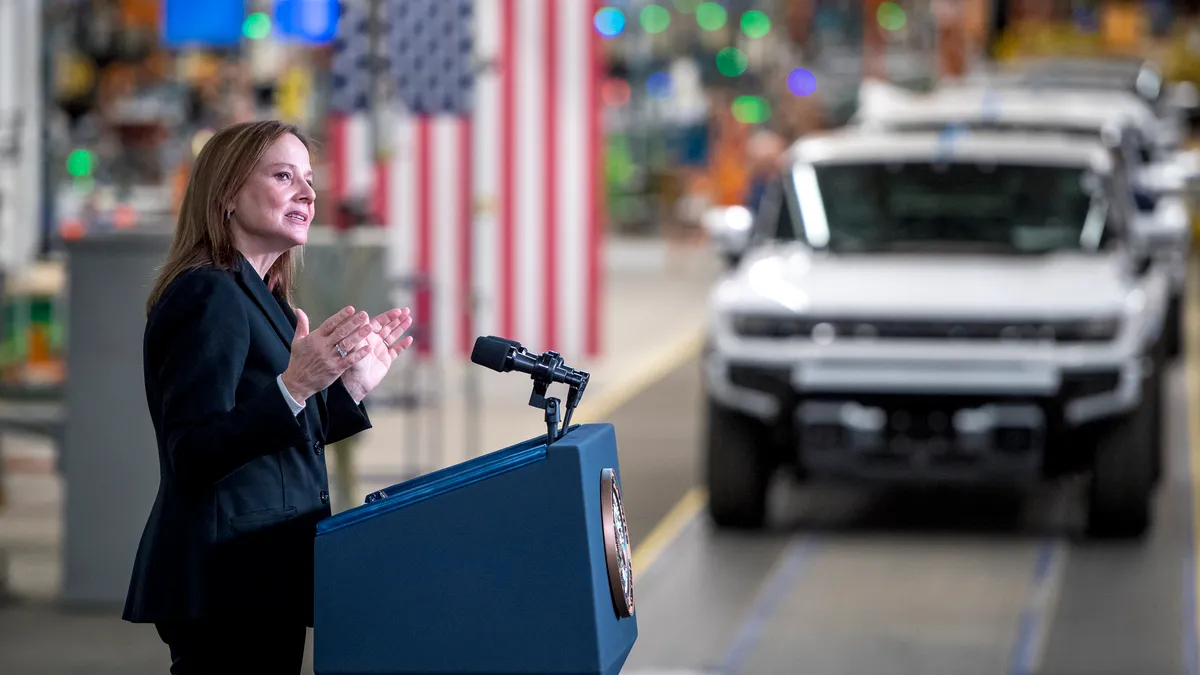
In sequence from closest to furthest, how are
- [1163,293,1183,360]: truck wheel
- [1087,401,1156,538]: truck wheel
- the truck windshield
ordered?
[1087,401,1156,538]: truck wheel, the truck windshield, [1163,293,1183,360]: truck wheel

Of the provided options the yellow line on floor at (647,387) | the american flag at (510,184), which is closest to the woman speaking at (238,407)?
the yellow line on floor at (647,387)

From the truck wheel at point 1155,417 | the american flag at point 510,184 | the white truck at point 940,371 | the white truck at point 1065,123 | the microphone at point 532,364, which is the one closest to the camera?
the microphone at point 532,364

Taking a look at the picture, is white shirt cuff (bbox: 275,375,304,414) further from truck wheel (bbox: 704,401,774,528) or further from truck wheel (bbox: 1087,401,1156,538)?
truck wheel (bbox: 1087,401,1156,538)

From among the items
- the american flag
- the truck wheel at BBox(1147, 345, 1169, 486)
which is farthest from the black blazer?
the american flag

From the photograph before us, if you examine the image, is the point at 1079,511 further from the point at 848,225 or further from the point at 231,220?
the point at 231,220

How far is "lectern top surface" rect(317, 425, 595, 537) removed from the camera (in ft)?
10.2

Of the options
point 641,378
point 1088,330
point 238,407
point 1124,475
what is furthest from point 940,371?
point 641,378

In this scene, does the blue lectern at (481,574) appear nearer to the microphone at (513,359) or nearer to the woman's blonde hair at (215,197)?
the microphone at (513,359)

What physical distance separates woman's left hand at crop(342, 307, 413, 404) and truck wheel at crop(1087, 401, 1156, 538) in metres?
6.27

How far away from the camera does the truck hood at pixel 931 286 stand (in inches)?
354

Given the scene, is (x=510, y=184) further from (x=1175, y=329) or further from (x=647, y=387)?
(x=1175, y=329)

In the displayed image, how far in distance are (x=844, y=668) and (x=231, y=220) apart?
4261 mm

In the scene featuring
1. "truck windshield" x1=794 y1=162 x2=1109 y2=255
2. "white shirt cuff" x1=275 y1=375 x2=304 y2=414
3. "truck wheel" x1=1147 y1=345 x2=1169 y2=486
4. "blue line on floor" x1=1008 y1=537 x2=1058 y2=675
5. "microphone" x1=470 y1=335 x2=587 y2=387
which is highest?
"truck windshield" x1=794 y1=162 x2=1109 y2=255

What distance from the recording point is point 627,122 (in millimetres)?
40875
